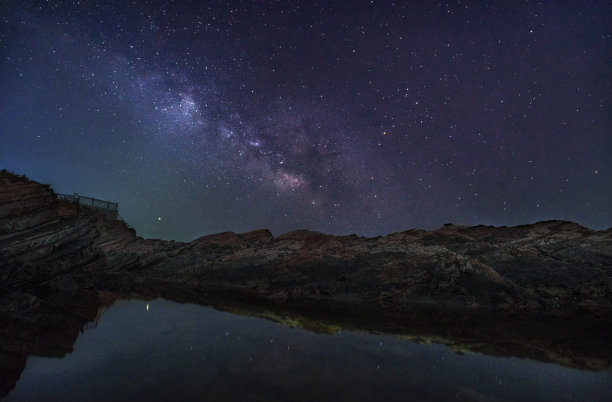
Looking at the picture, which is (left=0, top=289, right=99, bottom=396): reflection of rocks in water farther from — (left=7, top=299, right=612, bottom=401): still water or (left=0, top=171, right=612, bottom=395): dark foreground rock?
(left=7, top=299, right=612, bottom=401): still water

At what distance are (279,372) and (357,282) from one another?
62.6ft

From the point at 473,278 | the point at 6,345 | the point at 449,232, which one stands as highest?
the point at 449,232

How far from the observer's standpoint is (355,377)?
24.5 ft

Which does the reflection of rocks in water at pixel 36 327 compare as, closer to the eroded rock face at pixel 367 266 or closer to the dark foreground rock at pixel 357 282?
the dark foreground rock at pixel 357 282

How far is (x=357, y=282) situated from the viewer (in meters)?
25.8

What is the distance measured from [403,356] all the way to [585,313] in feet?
55.8

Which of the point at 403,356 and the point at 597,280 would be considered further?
the point at 597,280

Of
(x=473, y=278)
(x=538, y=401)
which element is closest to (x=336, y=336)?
(x=538, y=401)

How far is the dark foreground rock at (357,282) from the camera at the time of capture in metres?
12.1

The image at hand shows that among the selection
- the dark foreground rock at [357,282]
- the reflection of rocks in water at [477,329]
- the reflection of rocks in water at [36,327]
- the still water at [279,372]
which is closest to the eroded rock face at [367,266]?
the dark foreground rock at [357,282]

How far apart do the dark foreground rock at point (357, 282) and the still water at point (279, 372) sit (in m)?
1.07

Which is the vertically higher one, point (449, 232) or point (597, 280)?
point (449, 232)

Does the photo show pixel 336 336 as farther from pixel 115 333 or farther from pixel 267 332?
pixel 115 333

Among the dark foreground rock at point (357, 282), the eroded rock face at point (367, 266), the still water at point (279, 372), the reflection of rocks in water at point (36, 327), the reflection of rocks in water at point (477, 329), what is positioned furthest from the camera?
the eroded rock face at point (367, 266)
